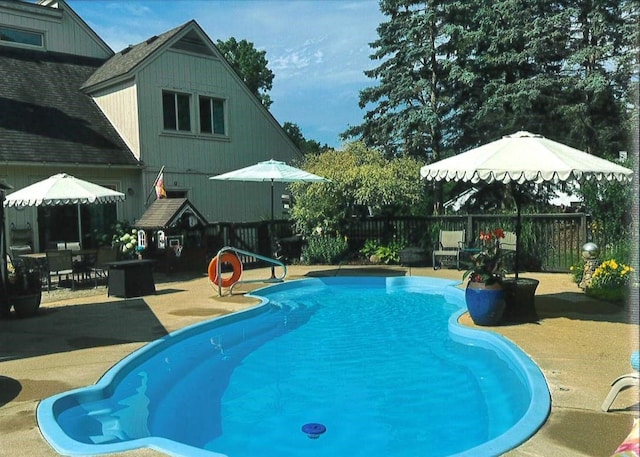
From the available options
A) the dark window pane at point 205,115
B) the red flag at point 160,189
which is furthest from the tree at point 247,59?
the red flag at point 160,189

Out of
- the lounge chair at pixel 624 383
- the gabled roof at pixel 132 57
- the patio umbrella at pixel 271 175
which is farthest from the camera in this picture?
the gabled roof at pixel 132 57

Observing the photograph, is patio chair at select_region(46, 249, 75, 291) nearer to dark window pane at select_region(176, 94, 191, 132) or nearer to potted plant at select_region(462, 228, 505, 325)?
dark window pane at select_region(176, 94, 191, 132)

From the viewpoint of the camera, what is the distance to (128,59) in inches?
685

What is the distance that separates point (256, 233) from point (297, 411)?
11.2 meters

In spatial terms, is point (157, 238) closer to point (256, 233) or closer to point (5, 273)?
point (256, 233)

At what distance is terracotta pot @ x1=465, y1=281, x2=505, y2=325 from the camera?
291 inches

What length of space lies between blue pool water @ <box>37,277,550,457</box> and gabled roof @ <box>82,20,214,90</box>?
10.9m

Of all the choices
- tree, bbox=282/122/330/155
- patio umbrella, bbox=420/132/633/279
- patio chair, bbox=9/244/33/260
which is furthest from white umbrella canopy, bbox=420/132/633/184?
tree, bbox=282/122/330/155

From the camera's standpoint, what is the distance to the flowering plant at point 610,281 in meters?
9.01

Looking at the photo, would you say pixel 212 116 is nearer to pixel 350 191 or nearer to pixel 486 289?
pixel 350 191

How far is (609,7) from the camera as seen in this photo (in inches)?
781

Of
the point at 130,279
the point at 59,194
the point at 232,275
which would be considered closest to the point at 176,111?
the point at 59,194

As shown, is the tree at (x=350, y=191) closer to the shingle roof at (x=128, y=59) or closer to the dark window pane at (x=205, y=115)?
the dark window pane at (x=205, y=115)

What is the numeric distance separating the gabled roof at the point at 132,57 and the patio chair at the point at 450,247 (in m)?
10.3
